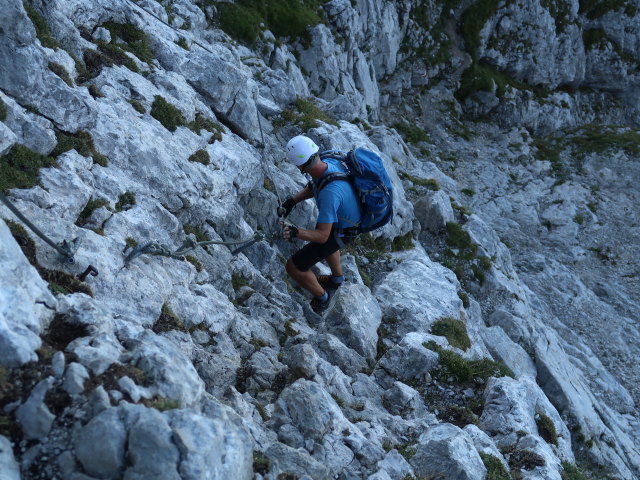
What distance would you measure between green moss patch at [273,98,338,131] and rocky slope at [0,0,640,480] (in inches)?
5.7

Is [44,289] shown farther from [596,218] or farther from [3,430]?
[596,218]

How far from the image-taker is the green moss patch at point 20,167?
28.7ft

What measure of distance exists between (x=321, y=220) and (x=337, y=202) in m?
0.60

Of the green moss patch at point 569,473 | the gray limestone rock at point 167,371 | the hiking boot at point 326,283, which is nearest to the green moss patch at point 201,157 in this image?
the hiking boot at point 326,283

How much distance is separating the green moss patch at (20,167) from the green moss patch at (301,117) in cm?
1361

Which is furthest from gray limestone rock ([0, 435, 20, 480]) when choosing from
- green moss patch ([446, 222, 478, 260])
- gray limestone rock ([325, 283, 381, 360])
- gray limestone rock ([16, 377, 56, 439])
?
green moss patch ([446, 222, 478, 260])

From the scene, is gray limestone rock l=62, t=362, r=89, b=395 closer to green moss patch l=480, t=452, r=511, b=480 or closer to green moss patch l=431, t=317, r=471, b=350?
green moss patch l=480, t=452, r=511, b=480

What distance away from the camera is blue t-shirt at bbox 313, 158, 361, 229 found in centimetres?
1199

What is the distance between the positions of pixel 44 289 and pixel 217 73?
1269 centimetres

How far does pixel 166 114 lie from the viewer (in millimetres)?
14586

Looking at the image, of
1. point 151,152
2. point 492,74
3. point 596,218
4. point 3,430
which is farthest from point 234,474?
point 492,74

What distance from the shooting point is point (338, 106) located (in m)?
28.1

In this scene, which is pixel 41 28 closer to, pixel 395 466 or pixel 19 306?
pixel 19 306

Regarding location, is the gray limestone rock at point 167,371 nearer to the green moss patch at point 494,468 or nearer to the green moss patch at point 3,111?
the green moss patch at point 3,111
